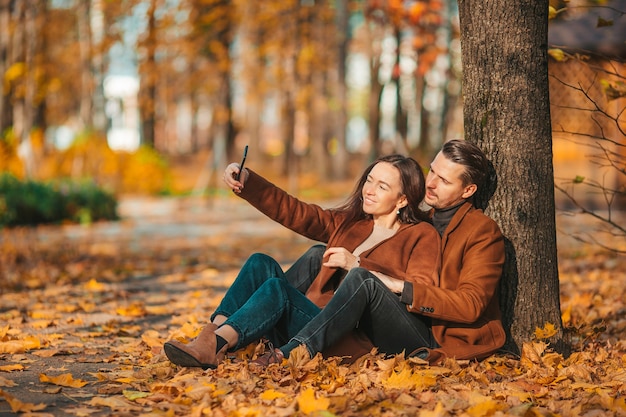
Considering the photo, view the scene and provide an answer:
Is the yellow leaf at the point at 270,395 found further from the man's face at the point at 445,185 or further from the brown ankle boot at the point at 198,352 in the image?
the man's face at the point at 445,185

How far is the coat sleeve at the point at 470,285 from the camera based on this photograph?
3945mm

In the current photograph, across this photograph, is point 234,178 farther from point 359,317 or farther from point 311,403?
point 311,403

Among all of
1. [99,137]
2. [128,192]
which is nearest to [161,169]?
[128,192]

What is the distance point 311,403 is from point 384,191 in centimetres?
137

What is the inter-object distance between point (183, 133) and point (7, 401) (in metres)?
61.5

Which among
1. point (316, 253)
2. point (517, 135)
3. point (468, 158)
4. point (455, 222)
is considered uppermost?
point (517, 135)

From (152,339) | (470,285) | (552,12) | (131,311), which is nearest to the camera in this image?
(470,285)

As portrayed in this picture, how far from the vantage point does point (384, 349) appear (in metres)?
4.23

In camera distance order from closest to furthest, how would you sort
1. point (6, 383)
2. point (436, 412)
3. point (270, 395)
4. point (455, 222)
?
point (436, 412) < point (270, 395) < point (6, 383) < point (455, 222)

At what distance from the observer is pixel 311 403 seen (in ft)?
11.3

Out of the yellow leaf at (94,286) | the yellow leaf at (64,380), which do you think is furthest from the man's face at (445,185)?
the yellow leaf at (94,286)

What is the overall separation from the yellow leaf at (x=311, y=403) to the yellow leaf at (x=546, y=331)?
1613 mm

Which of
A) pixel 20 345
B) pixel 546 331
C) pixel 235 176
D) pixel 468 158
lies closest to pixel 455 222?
pixel 468 158

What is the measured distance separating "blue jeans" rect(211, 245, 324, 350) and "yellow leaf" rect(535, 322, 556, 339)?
1.26m
